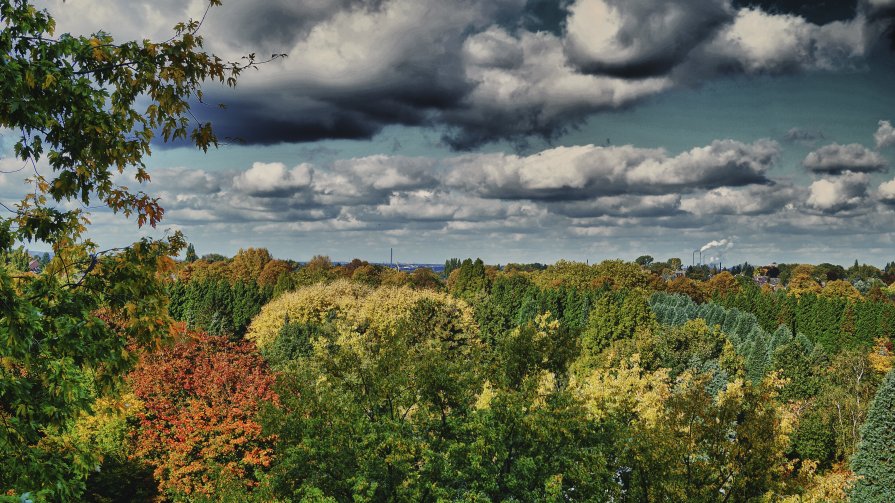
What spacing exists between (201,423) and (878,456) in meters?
30.8

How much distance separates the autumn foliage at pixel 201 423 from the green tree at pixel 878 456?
2686 cm

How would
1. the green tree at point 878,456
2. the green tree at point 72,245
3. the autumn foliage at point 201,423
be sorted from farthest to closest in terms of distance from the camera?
the green tree at point 878,456 → the autumn foliage at point 201,423 → the green tree at point 72,245

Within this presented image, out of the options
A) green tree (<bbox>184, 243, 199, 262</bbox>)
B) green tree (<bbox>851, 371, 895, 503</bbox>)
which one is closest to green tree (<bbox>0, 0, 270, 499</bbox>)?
green tree (<bbox>184, 243, 199, 262</bbox>)

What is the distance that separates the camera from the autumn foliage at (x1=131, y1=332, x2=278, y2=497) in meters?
26.1

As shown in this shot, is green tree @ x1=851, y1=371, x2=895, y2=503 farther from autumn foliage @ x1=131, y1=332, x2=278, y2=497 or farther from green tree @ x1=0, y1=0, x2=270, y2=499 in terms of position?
green tree @ x1=0, y1=0, x2=270, y2=499

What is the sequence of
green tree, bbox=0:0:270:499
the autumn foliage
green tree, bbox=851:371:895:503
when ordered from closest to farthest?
green tree, bbox=0:0:270:499 < the autumn foliage < green tree, bbox=851:371:895:503

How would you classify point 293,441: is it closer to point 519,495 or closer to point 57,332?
point 519,495

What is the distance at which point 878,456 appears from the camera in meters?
26.5

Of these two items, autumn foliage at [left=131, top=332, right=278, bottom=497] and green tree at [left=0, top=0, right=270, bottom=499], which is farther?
autumn foliage at [left=131, top=332, right=278, bottom=497]

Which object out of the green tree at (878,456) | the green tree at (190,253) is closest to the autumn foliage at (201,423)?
the green tree at (190,253)

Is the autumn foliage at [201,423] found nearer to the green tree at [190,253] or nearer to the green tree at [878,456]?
the green tree at [190,253]

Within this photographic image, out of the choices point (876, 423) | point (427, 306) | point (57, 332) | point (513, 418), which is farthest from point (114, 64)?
point (427, 306)

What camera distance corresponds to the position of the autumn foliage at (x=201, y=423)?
26.1 meters

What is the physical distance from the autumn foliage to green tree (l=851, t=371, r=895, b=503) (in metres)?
26.9
